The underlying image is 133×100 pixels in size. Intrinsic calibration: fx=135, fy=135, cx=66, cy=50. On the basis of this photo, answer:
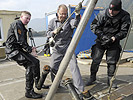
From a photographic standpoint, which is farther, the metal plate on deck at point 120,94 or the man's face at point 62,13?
the man's face at point 62,13

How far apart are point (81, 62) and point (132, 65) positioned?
218cm

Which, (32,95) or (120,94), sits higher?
(120,94)

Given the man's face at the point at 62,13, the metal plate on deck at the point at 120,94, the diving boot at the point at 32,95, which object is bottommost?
the diving boot at the point at 32,95

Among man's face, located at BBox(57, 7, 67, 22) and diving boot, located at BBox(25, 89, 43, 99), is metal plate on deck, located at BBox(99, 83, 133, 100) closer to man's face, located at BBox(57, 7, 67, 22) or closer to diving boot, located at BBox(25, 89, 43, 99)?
diving boot, located at BBox(25, 89, 43, 99)

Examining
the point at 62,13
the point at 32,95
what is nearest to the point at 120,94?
the point at 32,95

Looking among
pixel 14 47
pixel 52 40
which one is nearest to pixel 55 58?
pixel 52 40

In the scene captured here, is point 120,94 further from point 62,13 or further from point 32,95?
point 62,13

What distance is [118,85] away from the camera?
3428mm

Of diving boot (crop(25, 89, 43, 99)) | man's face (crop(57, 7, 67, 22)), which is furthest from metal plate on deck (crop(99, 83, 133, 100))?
man's face (crop(57, 7, 67, 22))

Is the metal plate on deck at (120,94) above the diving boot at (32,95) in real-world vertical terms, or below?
above

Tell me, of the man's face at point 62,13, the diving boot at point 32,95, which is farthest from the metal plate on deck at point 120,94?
the man's face at point 62,13

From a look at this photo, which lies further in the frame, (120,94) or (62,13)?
(62,13)

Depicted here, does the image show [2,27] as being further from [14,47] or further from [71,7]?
[14,47]

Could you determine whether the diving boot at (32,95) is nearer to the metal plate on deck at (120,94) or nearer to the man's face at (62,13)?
the metal plate on deck at (120,94)
